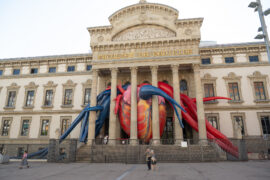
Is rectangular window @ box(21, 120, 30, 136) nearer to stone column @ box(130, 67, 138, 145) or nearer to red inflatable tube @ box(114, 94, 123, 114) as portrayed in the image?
red inflatable tube @ box(114, 94, 123, 114)

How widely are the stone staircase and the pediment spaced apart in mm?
14067

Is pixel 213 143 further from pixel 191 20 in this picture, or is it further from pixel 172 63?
pixel 191 20

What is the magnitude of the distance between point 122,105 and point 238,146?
12520 mm

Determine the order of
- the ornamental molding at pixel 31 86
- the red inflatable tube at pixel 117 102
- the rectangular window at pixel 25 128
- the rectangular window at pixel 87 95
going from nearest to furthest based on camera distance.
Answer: the red inflatable tube at pixel 117 102 < the rectangular window at pixel 87 95 < the rectangular window at pixel 25 128 < the ornamental molding at pixel 31 86

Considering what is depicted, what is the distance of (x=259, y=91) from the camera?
2406 centimetres

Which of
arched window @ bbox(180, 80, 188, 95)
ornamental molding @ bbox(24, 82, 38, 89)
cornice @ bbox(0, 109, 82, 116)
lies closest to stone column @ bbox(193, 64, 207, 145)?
arched window @ bbox(180, 80, 188, 95)

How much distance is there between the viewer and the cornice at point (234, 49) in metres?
24.8

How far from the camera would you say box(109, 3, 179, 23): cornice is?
24.1m

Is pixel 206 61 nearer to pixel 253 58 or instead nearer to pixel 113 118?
pixel 253 58

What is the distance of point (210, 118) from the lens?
938 inches

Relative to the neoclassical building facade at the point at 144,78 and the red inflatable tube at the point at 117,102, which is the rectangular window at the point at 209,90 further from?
the red inflatable tube at the point at 117,102

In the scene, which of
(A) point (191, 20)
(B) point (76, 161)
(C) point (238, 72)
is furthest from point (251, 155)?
Result: (B) point (76, 161)

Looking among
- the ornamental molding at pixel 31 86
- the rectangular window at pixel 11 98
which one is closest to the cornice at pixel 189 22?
the ornamental molding at pixel 31 86

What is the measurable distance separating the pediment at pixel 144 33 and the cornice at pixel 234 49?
6000mm
